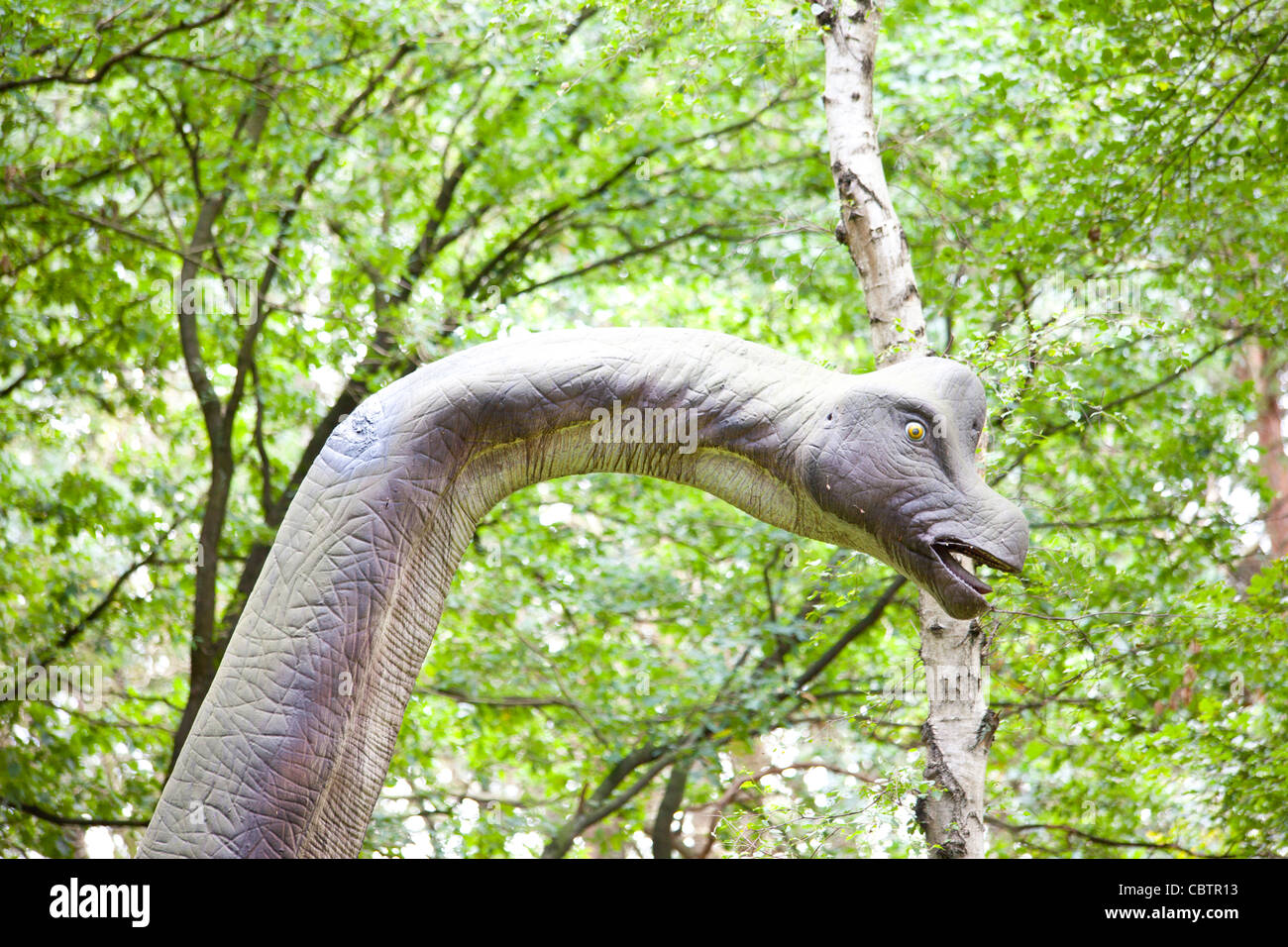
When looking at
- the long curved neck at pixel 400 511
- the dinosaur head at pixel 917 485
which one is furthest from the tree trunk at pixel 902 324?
the long curved neck at pixel 400 511

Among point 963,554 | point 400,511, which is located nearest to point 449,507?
point 400,511

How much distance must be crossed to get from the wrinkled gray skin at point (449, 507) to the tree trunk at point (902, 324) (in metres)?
1.05

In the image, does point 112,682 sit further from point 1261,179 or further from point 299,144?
point 1261,179

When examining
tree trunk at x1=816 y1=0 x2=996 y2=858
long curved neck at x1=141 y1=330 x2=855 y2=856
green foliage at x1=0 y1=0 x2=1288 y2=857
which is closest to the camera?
long curved neck at x1=141 y1=330 x2=855 y2=856

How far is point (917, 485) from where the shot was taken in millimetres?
2930

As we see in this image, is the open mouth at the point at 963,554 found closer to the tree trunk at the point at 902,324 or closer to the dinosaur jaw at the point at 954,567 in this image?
the dinosaur jaw at the point at 954,567

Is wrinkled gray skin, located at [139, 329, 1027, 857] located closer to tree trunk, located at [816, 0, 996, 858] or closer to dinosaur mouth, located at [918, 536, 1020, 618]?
dinosaur mouth, located at [918, 536, 1020, 618]

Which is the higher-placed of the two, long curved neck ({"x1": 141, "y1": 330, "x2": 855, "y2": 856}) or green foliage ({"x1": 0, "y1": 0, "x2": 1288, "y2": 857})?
green foliage ({"x1": 0, "y1": 0, "x2": 1288, "y2": 857})

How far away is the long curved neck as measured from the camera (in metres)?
2.85

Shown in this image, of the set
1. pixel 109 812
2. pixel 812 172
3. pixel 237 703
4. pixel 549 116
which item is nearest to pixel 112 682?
pixel 109 812

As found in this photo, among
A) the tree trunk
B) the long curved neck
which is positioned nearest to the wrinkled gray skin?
the long curved neck

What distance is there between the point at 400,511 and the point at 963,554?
1.32m

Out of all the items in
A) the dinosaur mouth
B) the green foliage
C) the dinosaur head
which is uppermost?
the green foliage

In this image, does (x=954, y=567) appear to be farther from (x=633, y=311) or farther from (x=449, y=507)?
(x=633, y=311)
